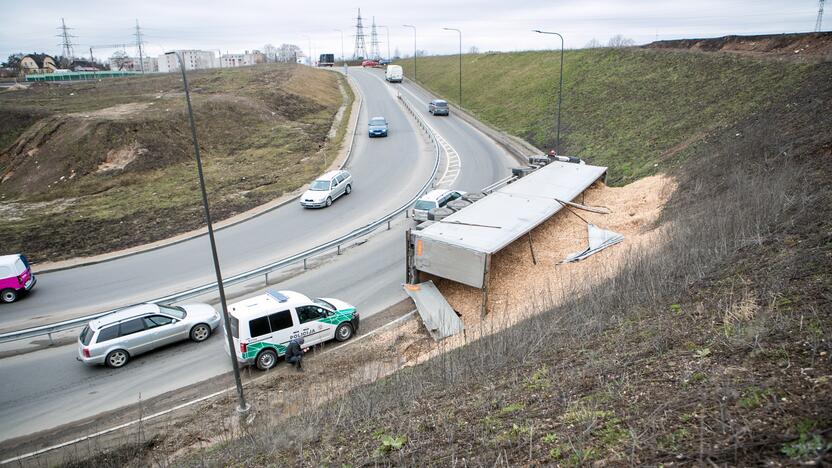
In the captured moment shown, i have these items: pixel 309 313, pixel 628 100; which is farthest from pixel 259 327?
pixel 628 100

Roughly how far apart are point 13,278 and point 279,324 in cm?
1140

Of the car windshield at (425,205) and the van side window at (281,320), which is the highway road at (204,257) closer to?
the car windshield at (425,205)

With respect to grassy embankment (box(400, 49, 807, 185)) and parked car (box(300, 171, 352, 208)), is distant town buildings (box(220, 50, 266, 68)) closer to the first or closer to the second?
grassy embankment (box(400, 49, 807, 185))

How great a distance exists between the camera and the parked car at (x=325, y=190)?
84.1 ft

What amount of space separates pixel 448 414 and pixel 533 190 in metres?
13.8

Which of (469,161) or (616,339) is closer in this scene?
(616,339)

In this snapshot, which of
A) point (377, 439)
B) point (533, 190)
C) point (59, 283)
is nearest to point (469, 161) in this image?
point (533, 190)

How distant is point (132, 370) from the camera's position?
13.6 metres

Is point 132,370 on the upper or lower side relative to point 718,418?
lower

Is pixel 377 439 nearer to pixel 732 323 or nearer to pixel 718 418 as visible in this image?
pixel 718 418

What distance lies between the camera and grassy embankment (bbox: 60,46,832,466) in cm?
567

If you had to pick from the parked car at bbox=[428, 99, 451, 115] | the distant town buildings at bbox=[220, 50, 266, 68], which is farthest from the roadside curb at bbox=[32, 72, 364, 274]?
the distant town buildings at bbox=[220, 50, 266, 68]

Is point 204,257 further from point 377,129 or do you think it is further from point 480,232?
point 377,129

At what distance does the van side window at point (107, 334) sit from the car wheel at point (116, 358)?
40cm
